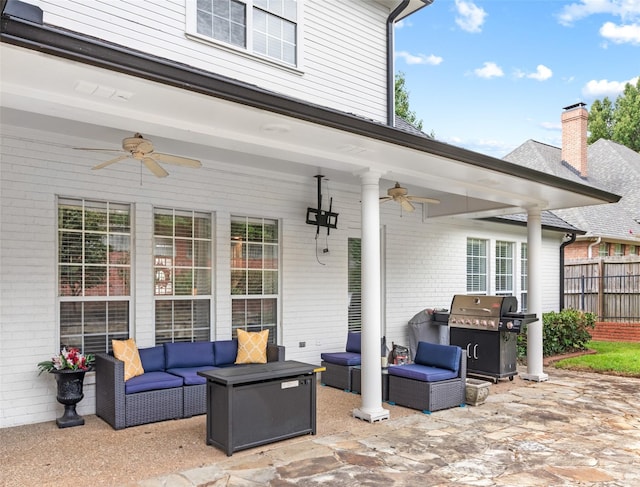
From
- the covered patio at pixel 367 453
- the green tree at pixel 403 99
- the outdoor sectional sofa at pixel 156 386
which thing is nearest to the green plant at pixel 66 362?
the outdoor sectional sofa at pixel 156 386

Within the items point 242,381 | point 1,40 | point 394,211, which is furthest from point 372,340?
point 1,40

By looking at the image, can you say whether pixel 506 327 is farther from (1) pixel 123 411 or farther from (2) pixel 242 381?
(1) pixel 123 411

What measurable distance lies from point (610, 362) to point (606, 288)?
17.4 feet

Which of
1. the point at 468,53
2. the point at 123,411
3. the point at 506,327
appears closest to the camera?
the point at 123,411

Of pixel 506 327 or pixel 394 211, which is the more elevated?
pixel 394 211

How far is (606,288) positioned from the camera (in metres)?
14.0

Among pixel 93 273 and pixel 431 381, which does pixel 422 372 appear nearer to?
pixel 431 381

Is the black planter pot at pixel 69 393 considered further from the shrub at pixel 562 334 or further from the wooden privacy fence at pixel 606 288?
the wooden privacy fence at pixel 606 288

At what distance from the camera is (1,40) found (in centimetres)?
283

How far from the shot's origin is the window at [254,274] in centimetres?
735

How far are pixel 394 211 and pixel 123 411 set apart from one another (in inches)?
224

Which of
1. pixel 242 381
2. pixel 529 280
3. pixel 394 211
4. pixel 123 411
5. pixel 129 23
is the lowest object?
pixel 123 411

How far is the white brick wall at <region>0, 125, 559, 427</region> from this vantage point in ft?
18.0

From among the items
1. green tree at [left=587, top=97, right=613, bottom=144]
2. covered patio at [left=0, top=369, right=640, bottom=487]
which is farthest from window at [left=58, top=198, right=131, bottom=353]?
green tree at [left=587, top=97, right=613, bottom=144]
